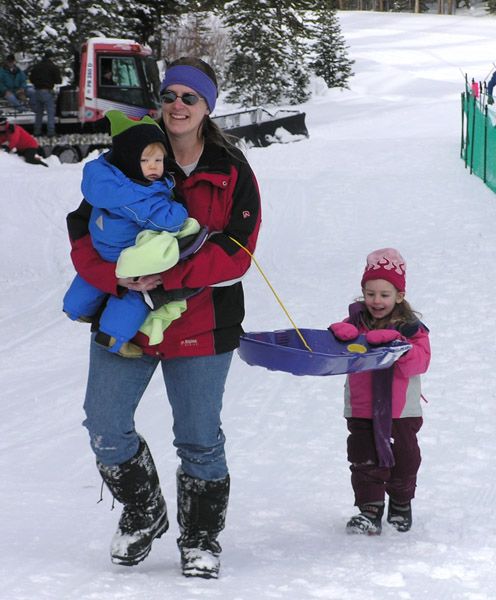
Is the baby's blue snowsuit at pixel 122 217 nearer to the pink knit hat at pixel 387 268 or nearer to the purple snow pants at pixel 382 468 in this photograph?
the pink knit hat at pixel 387 268

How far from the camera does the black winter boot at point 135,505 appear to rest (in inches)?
145

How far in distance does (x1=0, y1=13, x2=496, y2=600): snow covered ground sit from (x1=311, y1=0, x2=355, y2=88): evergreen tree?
A: 21.4 m

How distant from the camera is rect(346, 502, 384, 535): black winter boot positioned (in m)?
4.42

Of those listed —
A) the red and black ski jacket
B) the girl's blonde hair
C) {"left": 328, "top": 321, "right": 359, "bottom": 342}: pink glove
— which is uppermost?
the girl's blonde hair

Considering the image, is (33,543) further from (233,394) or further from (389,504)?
(233,394)

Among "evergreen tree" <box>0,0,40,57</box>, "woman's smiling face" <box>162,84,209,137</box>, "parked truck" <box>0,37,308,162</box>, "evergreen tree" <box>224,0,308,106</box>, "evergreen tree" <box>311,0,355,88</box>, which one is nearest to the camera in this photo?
"woman's smiling face" <box>162,84,209,137</box>

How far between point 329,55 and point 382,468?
35.8 metres

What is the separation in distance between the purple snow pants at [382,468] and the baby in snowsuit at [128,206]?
4.25 feet

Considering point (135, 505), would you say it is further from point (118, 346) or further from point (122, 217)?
point (122, 217)

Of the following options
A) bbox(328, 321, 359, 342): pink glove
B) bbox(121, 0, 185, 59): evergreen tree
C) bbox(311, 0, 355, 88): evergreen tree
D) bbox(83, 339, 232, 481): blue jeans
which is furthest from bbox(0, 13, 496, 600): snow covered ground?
bbox(311, 0, 355, 88): evergreen tree

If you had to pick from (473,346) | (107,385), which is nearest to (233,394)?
(473,346)

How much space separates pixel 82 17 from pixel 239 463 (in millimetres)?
25688

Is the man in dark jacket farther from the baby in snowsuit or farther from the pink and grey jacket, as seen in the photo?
the baby in snowsuit

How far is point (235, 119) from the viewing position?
21.8 m
